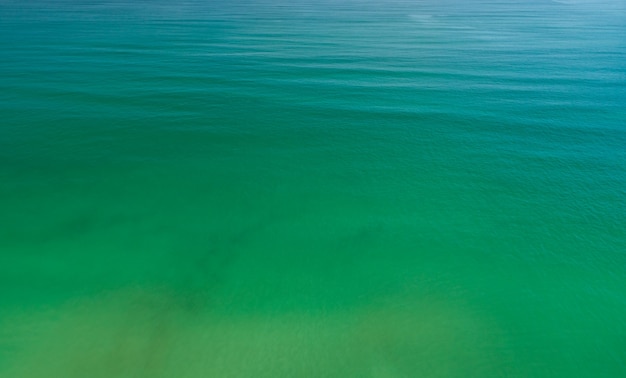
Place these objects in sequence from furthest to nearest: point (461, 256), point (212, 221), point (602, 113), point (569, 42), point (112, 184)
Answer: point (569, 42) < point (602, 113) < point (112, 184) < point (212, 221) < point (461, 256)

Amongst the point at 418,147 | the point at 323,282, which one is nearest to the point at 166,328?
the point at 323,282

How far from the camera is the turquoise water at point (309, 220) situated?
5.27 meters

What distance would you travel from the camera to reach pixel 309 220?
7.53 metres

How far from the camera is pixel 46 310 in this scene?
5633 millimetres

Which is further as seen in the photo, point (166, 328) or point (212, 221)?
point (212, 221)

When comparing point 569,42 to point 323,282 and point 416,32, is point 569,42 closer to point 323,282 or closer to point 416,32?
point 416,32

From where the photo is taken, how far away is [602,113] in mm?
11758

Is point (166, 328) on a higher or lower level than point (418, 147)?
lower

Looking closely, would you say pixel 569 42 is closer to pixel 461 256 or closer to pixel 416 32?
pixel 416 32

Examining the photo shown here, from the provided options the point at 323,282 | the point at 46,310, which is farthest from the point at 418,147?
the point at 46,310

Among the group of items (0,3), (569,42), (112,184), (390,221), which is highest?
(0,3)

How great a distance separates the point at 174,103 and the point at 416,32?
49.0 ft


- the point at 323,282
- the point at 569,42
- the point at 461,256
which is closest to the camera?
the point at 323,282

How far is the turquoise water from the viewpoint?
17.3 ft
